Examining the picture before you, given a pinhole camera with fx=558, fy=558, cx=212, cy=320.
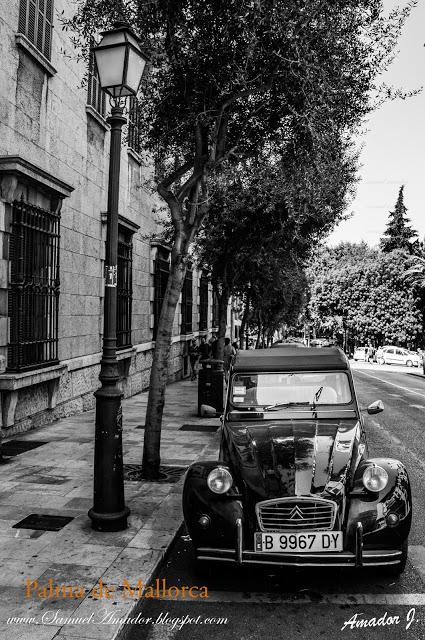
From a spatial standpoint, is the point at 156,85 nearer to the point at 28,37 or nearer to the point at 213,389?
the point at 28,37

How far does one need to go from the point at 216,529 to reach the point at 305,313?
55.6 m

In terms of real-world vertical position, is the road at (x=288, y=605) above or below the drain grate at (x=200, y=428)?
above

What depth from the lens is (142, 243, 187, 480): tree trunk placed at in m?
6.79

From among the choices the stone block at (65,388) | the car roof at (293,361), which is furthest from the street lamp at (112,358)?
the stone block at (65,388)

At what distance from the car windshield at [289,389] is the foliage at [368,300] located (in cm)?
4408

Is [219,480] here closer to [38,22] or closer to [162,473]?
[162,473]

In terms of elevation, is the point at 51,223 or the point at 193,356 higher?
the point at 51,223

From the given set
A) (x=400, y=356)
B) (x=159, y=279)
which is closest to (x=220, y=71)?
(x=159, y=279)

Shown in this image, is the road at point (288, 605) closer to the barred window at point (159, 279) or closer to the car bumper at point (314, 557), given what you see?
the car bumper at point (314, 557)

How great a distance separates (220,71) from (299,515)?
6208mm

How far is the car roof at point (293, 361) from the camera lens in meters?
5.48

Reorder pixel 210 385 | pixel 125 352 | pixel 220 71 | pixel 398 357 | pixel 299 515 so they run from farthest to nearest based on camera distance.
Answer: pixel 398 357
pixel 125 352
pixel 210 385
pixel 220 71
pixel 299 515

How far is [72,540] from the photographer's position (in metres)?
4.67

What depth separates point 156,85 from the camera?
8352 millimetres
